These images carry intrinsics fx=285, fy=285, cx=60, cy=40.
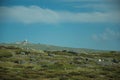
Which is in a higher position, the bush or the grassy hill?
the bush

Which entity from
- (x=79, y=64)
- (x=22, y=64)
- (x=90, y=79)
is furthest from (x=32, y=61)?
(x=90, y=79)

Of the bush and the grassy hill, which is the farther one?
the bush

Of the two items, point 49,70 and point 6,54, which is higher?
point 6,54

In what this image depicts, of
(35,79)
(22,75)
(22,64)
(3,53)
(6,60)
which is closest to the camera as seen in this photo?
(35,79)

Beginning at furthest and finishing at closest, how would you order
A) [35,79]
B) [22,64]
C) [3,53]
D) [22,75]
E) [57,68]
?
[3,53]
[22,64]
[57,68]
[22,75]
[35,79]

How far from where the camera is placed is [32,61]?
437 feet

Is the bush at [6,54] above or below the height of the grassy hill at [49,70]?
above

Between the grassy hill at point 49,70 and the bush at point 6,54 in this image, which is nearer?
the grassy hill at point 49,70

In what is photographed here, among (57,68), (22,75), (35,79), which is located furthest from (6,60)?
(35,79)

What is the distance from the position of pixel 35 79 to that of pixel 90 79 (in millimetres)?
17527

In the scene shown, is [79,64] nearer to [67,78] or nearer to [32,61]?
[32,61]

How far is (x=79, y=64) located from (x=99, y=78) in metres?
37.7

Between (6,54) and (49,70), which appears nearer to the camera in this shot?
(49,70)

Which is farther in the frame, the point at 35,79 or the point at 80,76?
the point at 80,76
